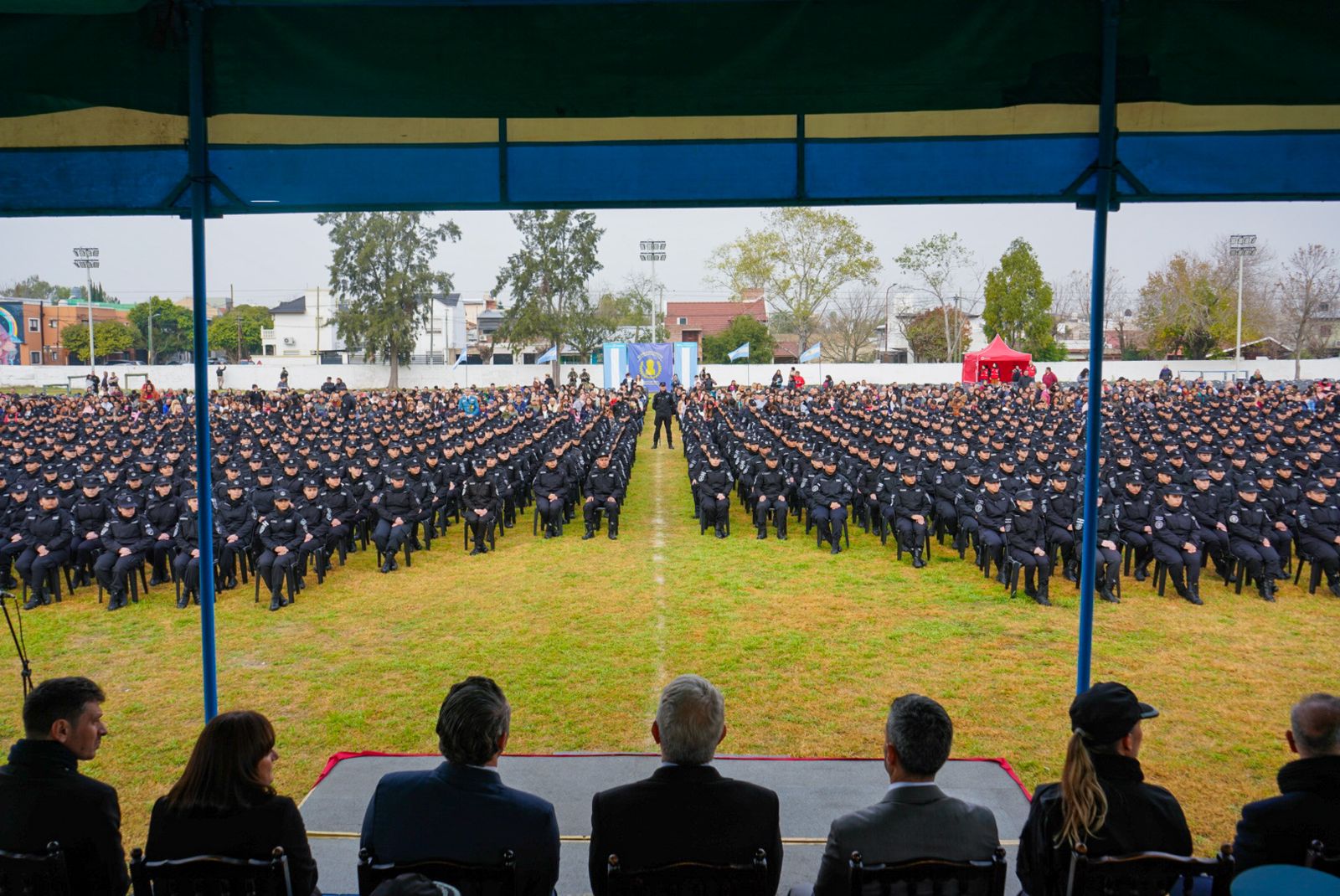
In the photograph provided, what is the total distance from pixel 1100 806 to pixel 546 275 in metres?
51.0

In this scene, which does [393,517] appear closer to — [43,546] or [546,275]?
[43,546]

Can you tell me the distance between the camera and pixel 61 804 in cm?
275

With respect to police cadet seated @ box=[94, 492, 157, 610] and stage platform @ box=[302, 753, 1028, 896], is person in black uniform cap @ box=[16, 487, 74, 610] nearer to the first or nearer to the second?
police cadet seated @ box=[94, 492, 157, 610]

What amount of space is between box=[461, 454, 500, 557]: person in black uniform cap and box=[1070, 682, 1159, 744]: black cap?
1208cm

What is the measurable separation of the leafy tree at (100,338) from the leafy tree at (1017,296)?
52.3 m

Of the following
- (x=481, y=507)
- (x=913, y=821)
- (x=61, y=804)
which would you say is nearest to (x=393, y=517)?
(x=481, y=507)

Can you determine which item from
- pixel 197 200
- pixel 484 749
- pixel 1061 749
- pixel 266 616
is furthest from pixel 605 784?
pixel 266 616

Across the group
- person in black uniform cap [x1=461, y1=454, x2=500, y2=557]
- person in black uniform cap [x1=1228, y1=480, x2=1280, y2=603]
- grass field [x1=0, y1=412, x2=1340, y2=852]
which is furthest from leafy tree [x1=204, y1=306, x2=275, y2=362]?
person in black uniform cap [x1=1228, y1=480, x2=1280, y2=603]

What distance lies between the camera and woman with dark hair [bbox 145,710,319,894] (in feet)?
8.50

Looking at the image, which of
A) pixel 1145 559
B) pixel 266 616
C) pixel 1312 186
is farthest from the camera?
pixel 1145 559

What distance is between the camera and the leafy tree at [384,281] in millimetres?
50469

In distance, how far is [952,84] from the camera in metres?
4.04

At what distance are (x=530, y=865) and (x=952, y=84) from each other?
3483 millimetres

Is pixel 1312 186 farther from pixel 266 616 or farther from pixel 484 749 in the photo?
pixel 266 616
